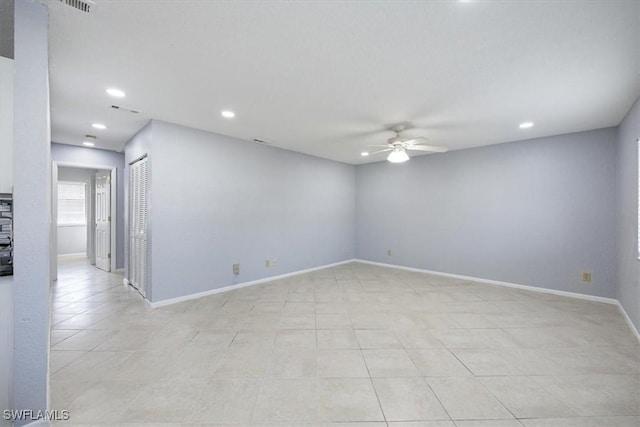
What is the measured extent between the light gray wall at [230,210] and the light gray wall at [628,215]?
15.7 feet

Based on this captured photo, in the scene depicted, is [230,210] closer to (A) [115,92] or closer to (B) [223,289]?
(B) [223,289]

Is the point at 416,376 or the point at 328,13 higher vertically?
the point at 328,13

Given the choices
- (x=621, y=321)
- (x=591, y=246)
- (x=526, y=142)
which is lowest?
(x=621, y=321)

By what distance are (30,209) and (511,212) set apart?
6064 millimetres

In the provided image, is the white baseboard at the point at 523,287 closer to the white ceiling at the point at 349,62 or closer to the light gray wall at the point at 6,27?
the white ceiling at the point at 349,62

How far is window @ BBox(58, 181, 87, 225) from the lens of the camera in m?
7.73

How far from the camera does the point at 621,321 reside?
319cm

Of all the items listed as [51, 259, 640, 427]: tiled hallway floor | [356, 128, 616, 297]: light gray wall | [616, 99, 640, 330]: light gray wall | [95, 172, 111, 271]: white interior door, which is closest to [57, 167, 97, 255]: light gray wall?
[95, 172, 111, 271]: white interior door

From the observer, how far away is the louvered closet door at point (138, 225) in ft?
12.9

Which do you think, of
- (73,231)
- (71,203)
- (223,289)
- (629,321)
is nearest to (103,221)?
(73,231)

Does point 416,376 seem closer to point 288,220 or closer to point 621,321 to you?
point 621,321

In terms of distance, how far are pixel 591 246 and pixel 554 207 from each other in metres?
0.74

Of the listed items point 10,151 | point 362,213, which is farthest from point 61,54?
point 362,213

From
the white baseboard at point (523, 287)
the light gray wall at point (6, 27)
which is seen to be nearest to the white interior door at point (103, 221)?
the light gray wall at point (6, 27)
